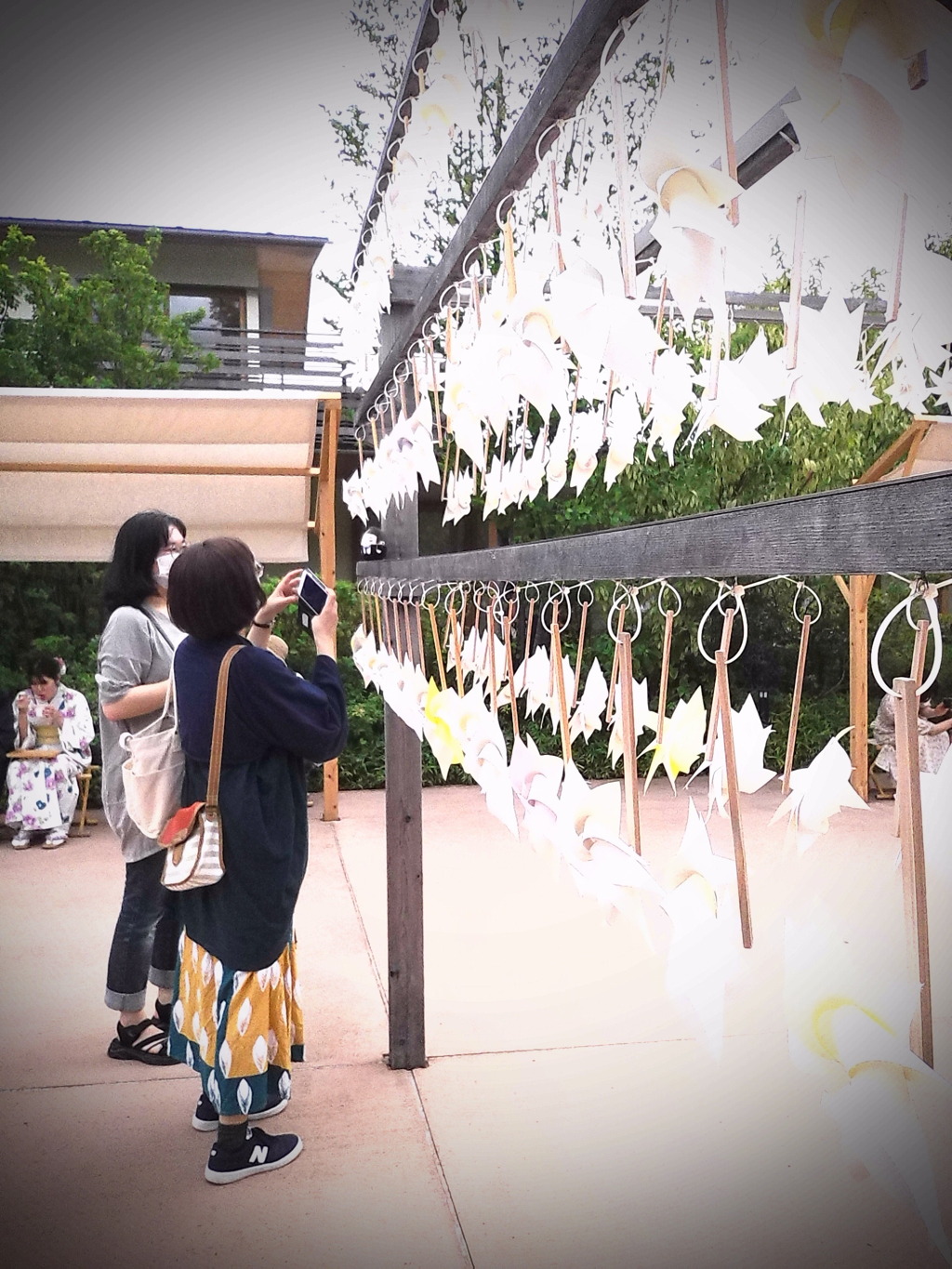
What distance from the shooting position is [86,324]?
273 inches

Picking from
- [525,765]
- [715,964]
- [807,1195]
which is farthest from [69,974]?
[715,964]

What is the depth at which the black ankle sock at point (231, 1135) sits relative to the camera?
2.24 meters

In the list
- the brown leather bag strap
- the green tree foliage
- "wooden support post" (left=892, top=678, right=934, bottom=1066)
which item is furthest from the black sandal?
the green tree foliage

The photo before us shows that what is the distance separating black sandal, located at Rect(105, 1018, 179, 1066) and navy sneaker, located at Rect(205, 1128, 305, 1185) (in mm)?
633

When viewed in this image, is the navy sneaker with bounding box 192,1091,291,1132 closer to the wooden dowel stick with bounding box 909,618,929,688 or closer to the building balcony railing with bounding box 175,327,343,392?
the wooden dowel stick with bounding box 909,618,929,688

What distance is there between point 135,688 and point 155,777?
1.67 ft

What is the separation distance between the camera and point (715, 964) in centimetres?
82

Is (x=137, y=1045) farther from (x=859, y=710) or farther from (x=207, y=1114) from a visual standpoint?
(x=859, y=710)

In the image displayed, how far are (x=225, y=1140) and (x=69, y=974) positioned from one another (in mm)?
1605

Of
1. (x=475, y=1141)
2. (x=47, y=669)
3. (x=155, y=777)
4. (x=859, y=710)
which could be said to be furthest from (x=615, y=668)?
(x=47, y=669)

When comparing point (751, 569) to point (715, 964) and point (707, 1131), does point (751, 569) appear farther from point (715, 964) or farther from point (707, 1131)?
point (707, 1131)

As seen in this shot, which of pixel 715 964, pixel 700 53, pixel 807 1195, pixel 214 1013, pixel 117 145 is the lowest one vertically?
pixel 807 1195

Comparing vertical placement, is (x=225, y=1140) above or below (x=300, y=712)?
below

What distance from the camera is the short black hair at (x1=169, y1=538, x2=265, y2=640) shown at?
207cm
